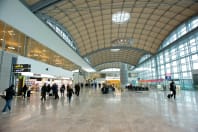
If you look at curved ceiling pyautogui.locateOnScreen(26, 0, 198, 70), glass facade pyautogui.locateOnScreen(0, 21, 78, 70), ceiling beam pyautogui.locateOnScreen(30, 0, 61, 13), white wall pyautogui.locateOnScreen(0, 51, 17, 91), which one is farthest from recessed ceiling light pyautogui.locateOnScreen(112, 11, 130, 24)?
white wall pyautogui.locateOnScreen(0, 51, 17, 91)

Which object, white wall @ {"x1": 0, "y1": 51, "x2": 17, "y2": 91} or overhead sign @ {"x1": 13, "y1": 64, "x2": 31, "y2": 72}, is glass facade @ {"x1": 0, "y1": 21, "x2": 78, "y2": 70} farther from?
overhead sign @ {"x1": 13, "y1": 64, "x2": 31, "y2": 72}

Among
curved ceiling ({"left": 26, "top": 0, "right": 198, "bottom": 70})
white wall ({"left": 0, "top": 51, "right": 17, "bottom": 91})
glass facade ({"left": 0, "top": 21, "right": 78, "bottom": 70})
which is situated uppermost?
curved ceiling ({"left": 26, "top": 0, "right": 198, "bottom": 70})

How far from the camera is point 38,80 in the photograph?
2081 cm

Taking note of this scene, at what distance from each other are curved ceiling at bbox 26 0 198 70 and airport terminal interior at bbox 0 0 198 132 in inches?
6.2

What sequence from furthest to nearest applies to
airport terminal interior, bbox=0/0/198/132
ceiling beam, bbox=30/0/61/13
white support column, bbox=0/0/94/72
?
1. ceiling beam, bbox=30/0/61/13
2. white support column, bbox=0/0/94/72
3. airport terminal interior, bbox=0/0/198/132

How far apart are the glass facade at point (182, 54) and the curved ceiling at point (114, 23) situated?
75.5 inches

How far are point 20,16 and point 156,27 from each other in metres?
30.1

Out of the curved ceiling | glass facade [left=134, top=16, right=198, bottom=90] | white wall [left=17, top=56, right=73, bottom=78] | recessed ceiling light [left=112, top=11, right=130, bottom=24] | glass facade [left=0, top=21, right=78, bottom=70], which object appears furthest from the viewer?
recessed ceiling light [left=112, top=11, right=130, bottom=24]

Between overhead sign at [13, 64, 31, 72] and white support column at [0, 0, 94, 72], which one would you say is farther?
overhead sign at [13, 64, 31, 72]

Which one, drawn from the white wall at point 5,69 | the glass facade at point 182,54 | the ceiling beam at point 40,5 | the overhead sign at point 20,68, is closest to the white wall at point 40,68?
the overhead sign at point 20,68

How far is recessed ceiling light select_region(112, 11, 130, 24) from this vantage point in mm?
27778

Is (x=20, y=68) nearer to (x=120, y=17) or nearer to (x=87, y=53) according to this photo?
(x=120, y=17)

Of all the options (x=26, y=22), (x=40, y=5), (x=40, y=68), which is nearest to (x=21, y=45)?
(x=26, y=22)

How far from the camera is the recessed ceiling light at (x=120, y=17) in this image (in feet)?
91.1
